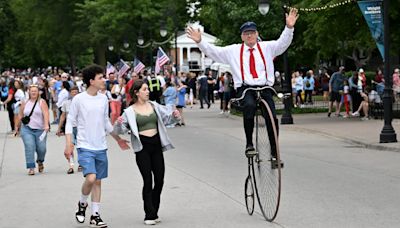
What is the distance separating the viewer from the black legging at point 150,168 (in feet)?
31.5

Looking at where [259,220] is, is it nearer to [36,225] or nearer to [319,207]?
[319,207]

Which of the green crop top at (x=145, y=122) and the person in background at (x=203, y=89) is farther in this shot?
the person in background at (x=203, y=89)

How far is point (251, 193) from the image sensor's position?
32.6 feet

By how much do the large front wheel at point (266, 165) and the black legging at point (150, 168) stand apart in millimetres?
1107

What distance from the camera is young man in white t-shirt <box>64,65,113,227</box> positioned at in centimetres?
956

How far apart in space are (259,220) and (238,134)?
14.7 m

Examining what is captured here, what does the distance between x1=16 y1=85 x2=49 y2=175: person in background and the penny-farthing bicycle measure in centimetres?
661

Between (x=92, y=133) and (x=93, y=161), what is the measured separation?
320 mm

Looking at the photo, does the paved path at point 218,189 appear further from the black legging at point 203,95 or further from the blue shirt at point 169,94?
the black legging at point 203,95

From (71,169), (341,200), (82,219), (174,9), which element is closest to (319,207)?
(341,200)

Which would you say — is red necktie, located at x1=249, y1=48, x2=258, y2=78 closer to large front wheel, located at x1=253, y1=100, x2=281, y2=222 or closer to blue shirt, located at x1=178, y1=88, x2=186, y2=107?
large front wheel, located at x1=253, y1=100, x2=281, y2=222

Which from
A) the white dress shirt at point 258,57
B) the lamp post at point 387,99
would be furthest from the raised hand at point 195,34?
the lamp post at point 387,99

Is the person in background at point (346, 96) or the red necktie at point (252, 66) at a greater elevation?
the red necktie at point (252, 66)

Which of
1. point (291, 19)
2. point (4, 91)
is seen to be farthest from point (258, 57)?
point (4, 91)
